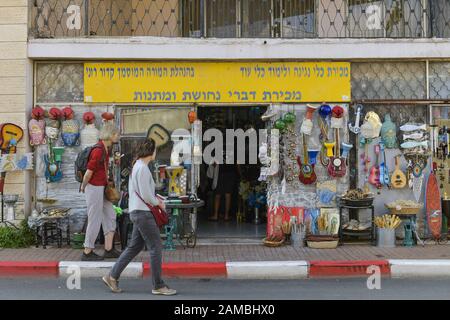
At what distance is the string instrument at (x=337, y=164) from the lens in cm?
948

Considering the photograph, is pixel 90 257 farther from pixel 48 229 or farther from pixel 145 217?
pixel 145 217

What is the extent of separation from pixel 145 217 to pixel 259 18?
591 cm

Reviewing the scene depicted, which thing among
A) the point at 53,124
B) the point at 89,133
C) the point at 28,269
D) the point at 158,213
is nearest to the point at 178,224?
the point at 89,133

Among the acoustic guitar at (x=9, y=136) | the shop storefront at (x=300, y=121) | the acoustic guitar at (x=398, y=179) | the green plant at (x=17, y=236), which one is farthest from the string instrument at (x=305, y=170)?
the acoustic guitar at (x=9, y=136)

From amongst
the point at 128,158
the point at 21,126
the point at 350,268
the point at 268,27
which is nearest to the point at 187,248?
the point at 128,158

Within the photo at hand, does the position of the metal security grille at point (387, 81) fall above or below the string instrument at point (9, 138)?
above

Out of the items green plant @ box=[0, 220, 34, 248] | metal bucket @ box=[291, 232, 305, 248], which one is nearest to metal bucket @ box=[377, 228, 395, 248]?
metal bucket @ box=[291, 232, 305, 248]

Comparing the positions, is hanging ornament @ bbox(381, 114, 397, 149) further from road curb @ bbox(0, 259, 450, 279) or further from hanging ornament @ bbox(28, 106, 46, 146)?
A: hanging ornament @ bbox(28, 106, 46, 146)

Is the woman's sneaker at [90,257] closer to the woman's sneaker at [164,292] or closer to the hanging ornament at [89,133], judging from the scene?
the woman's sneaker at [164,292]

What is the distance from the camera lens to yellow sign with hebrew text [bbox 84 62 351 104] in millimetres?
9461

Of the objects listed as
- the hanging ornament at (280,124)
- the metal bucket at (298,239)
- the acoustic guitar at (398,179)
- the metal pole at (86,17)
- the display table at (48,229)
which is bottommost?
the metal bucket at (298,239)

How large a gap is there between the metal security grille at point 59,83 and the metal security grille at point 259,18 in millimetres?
860

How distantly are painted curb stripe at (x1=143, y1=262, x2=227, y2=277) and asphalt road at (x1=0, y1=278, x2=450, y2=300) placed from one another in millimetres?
185

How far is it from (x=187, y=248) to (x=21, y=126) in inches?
135
